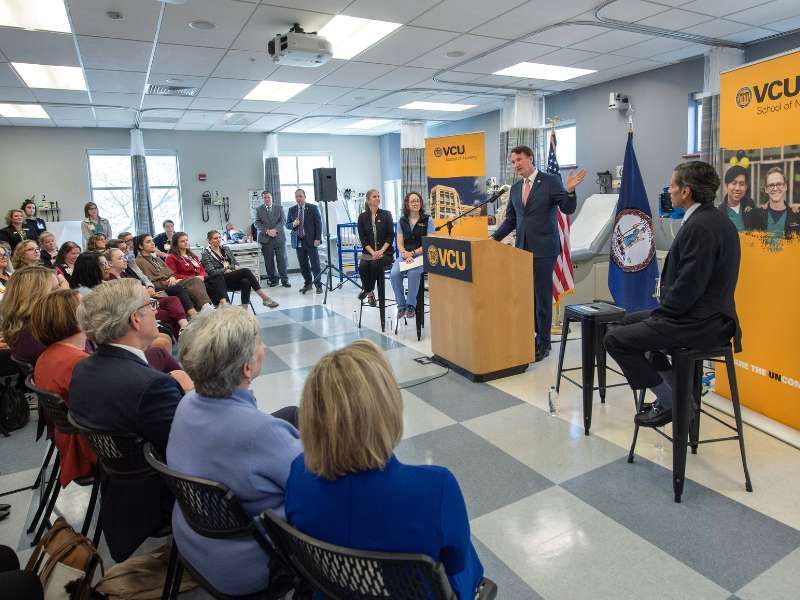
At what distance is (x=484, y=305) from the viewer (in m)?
3.85

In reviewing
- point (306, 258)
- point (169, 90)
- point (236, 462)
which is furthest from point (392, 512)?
point (306, 258)

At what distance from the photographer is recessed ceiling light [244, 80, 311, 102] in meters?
7.00

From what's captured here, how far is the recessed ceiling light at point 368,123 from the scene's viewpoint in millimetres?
10508

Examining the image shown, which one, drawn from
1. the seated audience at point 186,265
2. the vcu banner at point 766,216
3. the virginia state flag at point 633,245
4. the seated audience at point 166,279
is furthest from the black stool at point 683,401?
the seated audience at point 186,265

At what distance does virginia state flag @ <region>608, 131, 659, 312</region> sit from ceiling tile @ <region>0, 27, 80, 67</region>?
198 inches

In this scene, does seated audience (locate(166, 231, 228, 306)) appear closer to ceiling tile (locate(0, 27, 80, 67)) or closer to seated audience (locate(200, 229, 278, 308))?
seated audience (locate(200, 229, 278, 308))

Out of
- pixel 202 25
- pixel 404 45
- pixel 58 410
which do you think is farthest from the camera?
pixel 404 45

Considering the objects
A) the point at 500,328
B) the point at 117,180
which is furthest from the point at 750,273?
the point at 117,180

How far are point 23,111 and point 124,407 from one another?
28.2 ft

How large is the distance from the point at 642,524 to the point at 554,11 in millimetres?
4237

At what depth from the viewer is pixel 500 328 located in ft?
13.0

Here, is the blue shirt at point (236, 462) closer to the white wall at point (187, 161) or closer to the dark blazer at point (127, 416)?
the dark blazer at point (127, 416)

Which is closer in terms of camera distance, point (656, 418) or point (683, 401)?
point (683, 401)

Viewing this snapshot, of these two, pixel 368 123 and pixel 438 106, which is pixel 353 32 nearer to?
pixel 438 106
